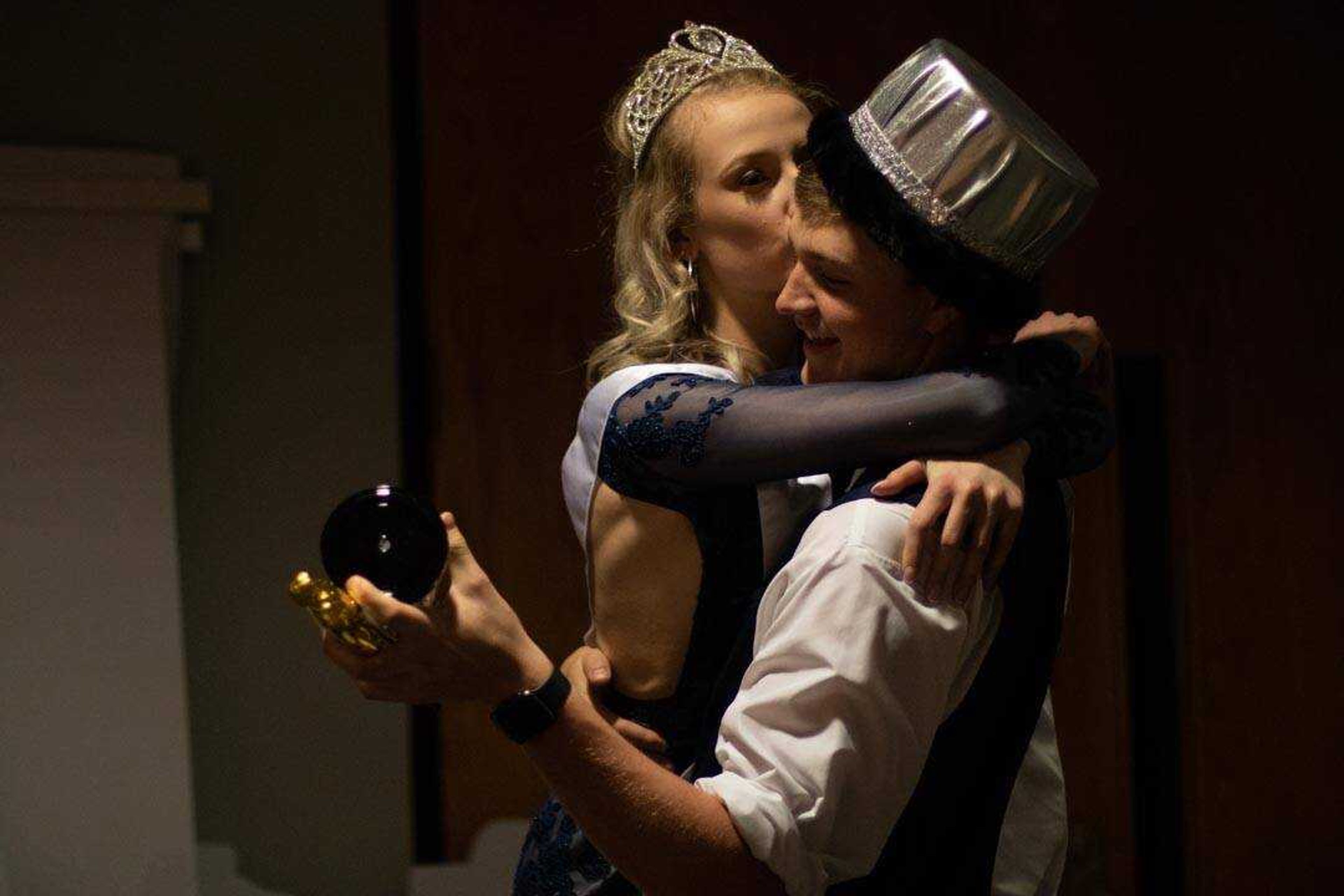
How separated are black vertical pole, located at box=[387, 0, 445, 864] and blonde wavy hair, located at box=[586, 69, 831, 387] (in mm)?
1030

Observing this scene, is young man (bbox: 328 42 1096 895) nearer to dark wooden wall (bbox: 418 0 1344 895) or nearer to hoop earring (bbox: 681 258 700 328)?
hoop earring (bbox: 681 258 700 328)

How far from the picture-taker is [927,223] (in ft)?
3.78

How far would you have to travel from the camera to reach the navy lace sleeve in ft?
3.76

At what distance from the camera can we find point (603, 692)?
4.77 ft

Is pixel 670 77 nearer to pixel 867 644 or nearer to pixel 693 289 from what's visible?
pixel 693 289

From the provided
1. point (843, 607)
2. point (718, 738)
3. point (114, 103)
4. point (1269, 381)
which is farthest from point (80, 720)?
point (1269, 381)

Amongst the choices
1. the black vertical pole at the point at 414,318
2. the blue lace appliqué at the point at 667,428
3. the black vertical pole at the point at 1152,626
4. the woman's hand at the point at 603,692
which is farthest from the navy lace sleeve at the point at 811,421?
the black vertical pole at the point at 1152,626

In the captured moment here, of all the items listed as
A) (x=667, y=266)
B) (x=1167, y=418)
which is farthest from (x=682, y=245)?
(x=1167, y=418)

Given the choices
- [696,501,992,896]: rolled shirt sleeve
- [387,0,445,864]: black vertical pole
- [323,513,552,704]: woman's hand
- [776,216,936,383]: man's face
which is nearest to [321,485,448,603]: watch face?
[323,513,552,704]: woman's hand

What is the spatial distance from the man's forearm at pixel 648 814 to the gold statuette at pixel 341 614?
159mm

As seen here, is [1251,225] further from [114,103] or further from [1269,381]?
[114,103]

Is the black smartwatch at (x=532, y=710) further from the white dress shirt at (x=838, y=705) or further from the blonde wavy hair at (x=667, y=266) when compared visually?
the blonde wavy hair at (x=667, y=266)

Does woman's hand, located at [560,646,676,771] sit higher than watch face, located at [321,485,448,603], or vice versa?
watch face, located at [321,485,448,603]

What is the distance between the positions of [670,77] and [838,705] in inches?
32.4
